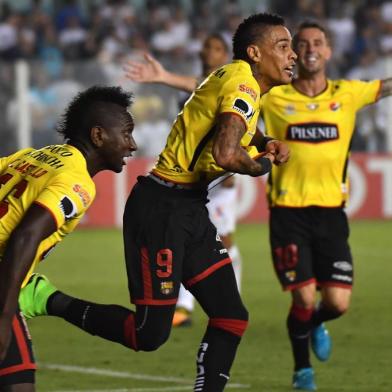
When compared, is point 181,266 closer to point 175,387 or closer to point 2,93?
point 175,387

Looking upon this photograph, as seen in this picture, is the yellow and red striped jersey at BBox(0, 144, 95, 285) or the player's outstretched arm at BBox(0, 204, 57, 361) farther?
the yellow and red striped jersey at BBox(0, 144, 95, 285)

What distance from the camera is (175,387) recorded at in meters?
8.95

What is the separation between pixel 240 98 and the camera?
281 inches

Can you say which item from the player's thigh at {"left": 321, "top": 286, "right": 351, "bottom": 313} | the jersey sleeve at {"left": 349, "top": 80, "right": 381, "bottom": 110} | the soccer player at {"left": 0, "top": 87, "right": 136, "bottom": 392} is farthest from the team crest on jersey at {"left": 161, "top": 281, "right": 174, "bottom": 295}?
the jersey sleeve at {"left": 349, "top": 80, "right": 381, "bottom": 110}

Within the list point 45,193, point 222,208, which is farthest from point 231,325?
point 222,208

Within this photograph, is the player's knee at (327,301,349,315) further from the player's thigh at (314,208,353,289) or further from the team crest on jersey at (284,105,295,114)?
the team crest on jersey at (284,105,295,114)

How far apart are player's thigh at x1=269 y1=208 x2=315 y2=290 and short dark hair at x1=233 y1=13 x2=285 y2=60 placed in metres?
2.16

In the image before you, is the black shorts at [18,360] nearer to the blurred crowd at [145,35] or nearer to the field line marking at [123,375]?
the field line marking at [123,375]

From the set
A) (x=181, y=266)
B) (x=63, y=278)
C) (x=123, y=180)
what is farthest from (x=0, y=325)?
(x=123, y=180)

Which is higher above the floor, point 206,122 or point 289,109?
point 206,122

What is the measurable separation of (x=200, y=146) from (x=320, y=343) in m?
2.83

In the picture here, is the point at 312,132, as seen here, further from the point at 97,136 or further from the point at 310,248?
the point at 97,136

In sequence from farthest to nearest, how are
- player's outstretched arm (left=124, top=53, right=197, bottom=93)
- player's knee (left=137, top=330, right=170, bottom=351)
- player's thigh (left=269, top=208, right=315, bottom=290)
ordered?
1. player's outstretched arm (left=124, top=53, right=197, bottom=93)
2. player's thigh (left=269, top=208, right=315, bottom=290)
3. player's knee (left=137, top=330, right=170, bottom=351)

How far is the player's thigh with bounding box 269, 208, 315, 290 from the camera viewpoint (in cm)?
940
